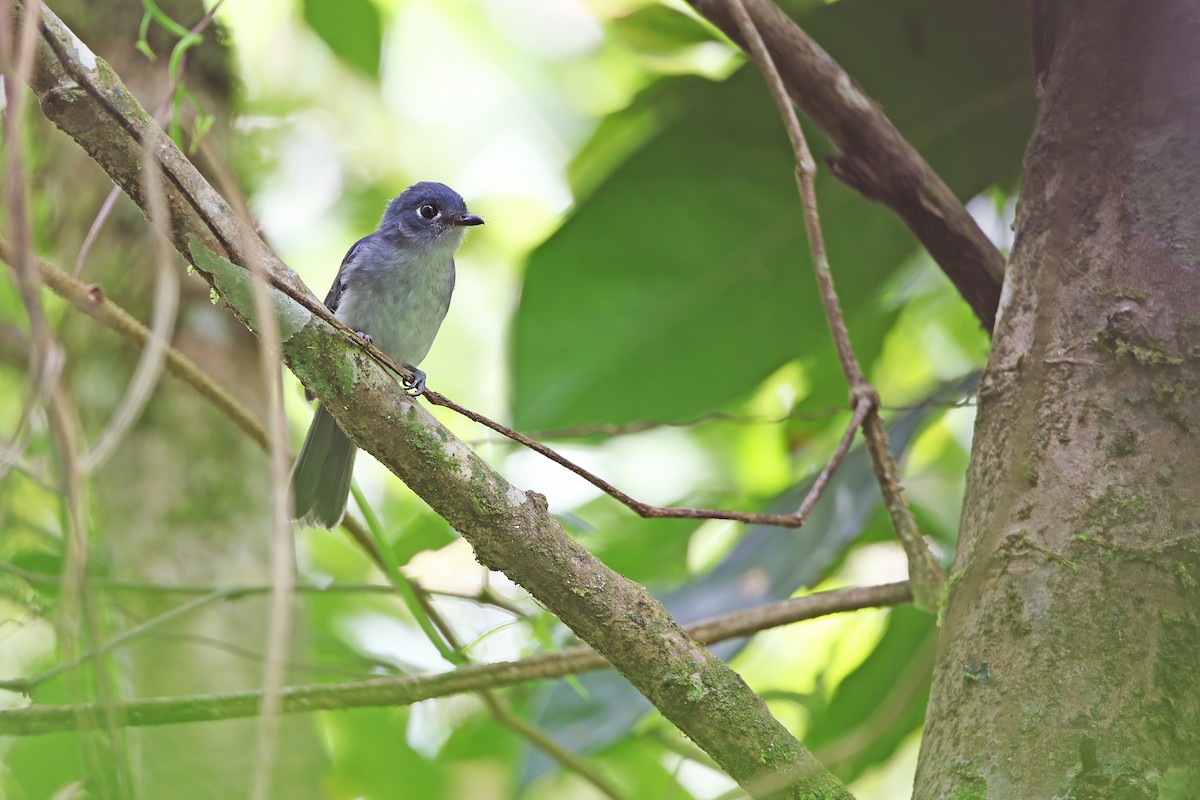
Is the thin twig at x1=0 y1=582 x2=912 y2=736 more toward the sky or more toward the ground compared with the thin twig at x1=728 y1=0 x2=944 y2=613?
more toward the ground

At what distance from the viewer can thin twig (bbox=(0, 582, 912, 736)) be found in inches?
72.6

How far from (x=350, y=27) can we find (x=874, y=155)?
1.83m

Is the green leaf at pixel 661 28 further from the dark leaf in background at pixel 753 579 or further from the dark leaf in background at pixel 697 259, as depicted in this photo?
the dark leaf in background at pixel 753 579

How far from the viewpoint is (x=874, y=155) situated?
194cm

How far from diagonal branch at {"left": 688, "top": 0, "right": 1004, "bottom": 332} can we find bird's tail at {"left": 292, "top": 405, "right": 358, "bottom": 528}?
140 centimetres

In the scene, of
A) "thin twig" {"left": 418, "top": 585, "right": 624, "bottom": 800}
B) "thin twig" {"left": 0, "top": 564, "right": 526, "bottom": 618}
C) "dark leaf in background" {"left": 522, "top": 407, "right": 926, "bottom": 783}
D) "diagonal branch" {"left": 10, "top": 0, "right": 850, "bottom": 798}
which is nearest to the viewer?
"diagonal branch" {"left": 10, "top": 0, "right": 850, "bottom": 798}

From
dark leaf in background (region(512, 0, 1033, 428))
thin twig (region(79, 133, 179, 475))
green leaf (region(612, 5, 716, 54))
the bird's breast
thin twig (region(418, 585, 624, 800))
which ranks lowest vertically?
thin twig (region(79, 133, 179, 475))

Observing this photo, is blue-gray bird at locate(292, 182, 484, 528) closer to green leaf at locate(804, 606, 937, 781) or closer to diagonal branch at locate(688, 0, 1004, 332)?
green leaf at locate(804, 606, 937, 781)

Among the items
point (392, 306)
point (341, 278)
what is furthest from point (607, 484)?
point (341, 278)

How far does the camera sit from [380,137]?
4.91m

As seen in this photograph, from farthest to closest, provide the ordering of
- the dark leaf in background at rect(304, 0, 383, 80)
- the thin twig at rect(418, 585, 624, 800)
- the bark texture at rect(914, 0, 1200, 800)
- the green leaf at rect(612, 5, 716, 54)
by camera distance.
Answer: the dark leaf in background at rect(304, 0, 383, 80) → the green leaf at rect(612, 5, 716, 54) → the thin twig at rect(418, 585, 624, 800) → the bark texture at rect(914, 0, 1200, 800)

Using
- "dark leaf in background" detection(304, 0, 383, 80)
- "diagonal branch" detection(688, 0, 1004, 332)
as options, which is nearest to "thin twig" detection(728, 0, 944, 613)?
"diagonal branch" detection(688, 0, 1004, 332)

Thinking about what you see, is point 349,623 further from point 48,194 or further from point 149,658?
point 48,194

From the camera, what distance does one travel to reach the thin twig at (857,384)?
1885mm
